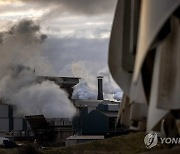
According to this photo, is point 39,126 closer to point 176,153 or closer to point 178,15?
point 176,153

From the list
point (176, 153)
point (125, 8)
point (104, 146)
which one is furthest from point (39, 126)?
point (125, 8)

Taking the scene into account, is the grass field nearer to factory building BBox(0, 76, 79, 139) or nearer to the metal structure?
factory building BBox(0, 76, 79, 139)

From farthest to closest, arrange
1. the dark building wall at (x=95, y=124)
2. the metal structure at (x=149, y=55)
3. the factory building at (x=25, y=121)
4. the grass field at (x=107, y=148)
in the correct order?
the factory building at (x=25, y=121) → the dark building wall at (x=95, y=124) → the grass field at (x=107, y=148) → the metal structure at (x=149, y=55)

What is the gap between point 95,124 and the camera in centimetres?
3044

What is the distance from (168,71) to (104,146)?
16.2 m

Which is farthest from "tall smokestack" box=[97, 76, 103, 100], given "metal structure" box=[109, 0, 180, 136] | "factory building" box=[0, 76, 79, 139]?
"metal structure" box=[109, 0, 180, 136]

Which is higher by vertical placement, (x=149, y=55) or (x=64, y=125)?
(x=149, y=55)

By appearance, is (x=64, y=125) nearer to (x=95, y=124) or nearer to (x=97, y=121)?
(x=95, y=124)

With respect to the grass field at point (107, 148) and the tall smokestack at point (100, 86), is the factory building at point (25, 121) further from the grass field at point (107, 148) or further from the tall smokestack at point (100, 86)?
the grass field at point (107, 148)

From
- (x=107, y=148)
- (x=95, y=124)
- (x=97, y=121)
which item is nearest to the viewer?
(x=107, y=148)

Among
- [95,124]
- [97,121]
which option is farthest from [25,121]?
[97,121]

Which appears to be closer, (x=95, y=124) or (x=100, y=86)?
(x=95, y=124)

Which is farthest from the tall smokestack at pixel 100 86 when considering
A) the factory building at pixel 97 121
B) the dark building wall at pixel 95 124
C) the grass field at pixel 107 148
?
the grass field at pixel 107 148

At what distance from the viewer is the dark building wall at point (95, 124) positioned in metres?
29.9
